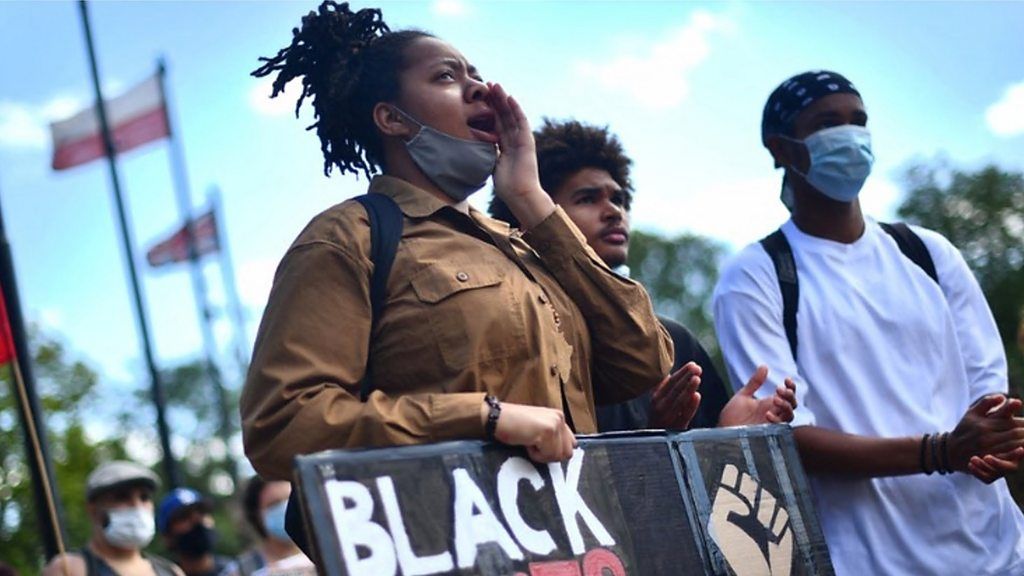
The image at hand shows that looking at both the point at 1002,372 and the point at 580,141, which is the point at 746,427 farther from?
the point at 580,141

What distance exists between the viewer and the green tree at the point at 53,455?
2471 centimetres

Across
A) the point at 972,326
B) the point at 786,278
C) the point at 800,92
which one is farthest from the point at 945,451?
the point at 800,92

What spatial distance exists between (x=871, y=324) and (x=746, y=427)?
95cm

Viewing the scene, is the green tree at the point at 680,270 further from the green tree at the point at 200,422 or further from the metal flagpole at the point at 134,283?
the metal flagpole at the point at 134,283

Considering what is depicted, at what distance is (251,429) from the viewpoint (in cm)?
332

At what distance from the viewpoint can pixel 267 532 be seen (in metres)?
9.41

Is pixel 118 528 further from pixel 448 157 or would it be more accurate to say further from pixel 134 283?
pixel 134 283

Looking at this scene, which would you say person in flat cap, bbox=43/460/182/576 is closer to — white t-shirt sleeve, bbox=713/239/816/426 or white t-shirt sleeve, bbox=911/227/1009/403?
white t-shirt sleeve, bbox=713/239/816/426

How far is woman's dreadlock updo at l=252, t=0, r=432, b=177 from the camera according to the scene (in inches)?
157

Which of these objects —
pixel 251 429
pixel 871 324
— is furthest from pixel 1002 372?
pixel 251 429

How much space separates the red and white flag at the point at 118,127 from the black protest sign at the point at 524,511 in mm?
15305

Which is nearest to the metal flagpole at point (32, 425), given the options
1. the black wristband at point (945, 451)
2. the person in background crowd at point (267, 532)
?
the person in background crowd at point (267, 532)

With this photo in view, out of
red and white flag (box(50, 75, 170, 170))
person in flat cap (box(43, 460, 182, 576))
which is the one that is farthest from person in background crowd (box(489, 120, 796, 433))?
red and white flag (box(50, 75, 170, 170))

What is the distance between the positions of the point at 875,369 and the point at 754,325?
39 centimetres
